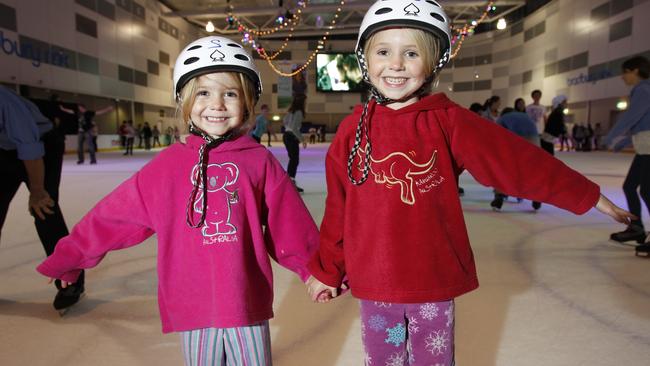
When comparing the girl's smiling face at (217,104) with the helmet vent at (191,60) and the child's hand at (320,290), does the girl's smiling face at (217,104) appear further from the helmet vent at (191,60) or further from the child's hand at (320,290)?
the child's hand at (320,290)

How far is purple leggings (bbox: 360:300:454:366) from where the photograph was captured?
46.8 inches

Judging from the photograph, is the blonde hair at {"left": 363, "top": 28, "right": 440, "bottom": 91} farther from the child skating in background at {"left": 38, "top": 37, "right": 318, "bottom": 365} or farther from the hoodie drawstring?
the hoodie drawstring

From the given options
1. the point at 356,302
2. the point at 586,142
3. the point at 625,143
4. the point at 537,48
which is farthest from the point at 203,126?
the point at 537,48

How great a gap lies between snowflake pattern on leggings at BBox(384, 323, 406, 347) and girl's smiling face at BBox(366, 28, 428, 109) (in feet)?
1.98

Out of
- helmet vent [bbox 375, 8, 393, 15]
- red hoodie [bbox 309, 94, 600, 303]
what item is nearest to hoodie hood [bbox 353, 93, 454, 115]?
red hoodie [bbox 309, 94, 600, 303]

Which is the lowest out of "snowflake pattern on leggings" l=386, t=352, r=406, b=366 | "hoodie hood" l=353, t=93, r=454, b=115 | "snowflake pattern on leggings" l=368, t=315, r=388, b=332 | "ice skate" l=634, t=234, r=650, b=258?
"ice skate" l=634, t=234, r=650, b=258

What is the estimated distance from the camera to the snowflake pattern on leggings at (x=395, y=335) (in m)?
1.22

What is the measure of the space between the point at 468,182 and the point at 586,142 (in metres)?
13.0

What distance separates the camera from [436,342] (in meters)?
1.19

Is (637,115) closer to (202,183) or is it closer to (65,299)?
(202,183)

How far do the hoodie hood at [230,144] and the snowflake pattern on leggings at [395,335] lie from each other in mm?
634

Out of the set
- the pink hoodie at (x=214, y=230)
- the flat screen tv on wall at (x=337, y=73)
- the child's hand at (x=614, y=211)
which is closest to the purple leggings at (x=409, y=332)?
the pink hoodie at (x=214, y=230)

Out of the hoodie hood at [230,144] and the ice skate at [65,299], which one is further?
the ice skate at [65,299]

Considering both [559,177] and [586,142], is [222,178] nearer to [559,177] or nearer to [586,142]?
[559,177]
